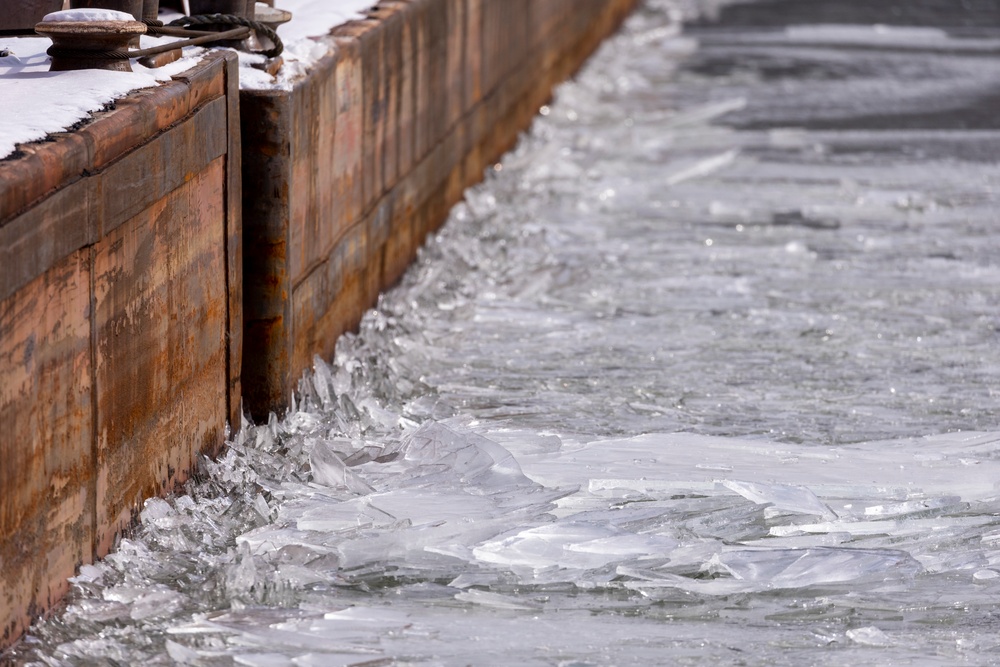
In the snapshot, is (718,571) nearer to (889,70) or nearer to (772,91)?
(772,91)

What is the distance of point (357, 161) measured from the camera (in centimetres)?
657

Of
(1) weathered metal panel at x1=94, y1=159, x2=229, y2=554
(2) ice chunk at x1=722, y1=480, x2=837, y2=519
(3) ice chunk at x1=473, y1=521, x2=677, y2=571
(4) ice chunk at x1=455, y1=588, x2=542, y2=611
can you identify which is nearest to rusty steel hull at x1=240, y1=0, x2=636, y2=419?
(1) weathered metal panel at x1=94, y1=159, x2=229, y2=554

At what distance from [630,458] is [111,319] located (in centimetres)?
207

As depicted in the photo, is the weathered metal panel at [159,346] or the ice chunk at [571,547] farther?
the ice chunk at [571,547]

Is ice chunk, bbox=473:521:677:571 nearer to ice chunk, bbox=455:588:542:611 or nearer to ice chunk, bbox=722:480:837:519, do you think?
ice chunk, bbox=455:588:542:611

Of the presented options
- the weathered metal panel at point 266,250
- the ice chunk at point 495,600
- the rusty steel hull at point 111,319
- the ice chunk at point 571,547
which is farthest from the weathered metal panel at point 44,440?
the weathered metal panel at point 266,250

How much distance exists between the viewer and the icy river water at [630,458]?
13.6ft

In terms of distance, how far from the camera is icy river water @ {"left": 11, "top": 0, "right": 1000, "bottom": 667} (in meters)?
4.15

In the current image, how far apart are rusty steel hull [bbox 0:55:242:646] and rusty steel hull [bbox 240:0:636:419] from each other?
0.75ft

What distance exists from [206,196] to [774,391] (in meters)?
2.58

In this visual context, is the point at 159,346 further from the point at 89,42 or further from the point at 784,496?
the point at 784,496

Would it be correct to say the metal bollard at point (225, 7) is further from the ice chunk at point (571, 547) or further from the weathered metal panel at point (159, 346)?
the ice chunk at point (571, 547)

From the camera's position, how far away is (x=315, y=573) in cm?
439

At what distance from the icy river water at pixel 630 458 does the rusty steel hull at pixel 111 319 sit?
7.2 inches
